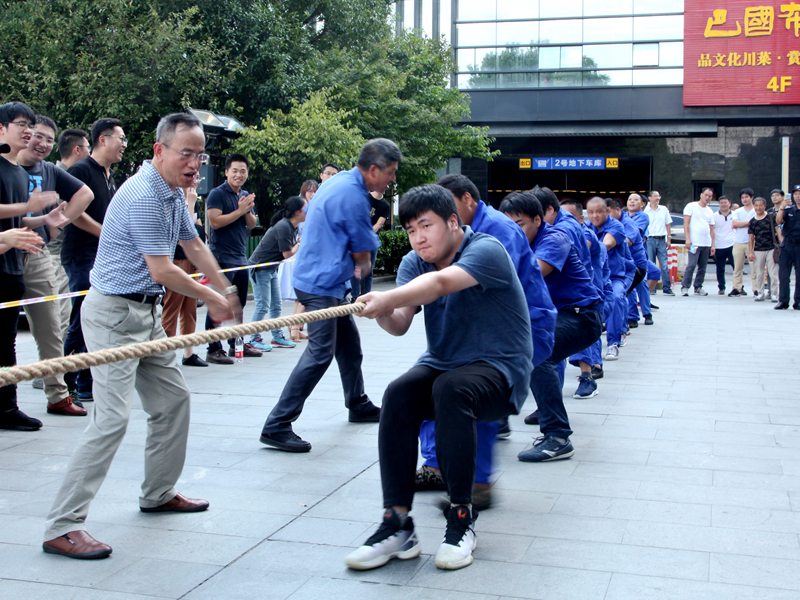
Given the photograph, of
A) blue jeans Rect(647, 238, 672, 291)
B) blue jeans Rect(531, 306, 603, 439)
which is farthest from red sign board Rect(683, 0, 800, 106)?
blue jeans Rect(531, 306, 603, 439)

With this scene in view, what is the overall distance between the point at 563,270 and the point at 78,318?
3344mm

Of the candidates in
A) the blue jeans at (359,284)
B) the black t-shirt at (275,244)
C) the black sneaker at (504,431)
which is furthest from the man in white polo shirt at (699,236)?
the black sneaker at (504,431)

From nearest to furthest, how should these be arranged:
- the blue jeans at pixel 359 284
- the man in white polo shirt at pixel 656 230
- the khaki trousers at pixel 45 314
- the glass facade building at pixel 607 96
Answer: the blue jeans at pixel 359 284
the khaki trousers at pixel 45 314
the man in white polo shirt at pixel 656 230
the glass facade building at pixel 607 96

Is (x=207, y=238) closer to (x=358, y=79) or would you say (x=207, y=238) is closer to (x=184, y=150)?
(x=184, y=150)

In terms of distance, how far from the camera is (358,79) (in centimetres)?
1752

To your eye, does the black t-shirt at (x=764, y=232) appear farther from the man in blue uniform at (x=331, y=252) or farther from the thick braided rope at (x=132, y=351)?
the thick braided rope at (x=132, y=351)

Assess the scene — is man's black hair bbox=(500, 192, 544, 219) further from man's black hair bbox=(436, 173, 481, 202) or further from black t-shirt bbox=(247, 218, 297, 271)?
black t-shirt bbox=(247, 218, 297, 271)

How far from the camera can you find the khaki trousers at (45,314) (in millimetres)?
5527

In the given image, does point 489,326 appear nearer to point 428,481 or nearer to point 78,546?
point 428,481

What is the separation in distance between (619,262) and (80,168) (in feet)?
17.1

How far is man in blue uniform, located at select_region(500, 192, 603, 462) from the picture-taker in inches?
→ 186

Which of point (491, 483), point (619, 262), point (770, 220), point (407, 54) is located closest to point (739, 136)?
point (407, 54)

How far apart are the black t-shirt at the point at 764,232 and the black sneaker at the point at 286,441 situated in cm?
1113

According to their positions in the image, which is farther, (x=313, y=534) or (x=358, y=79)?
(x=358, y=79)
